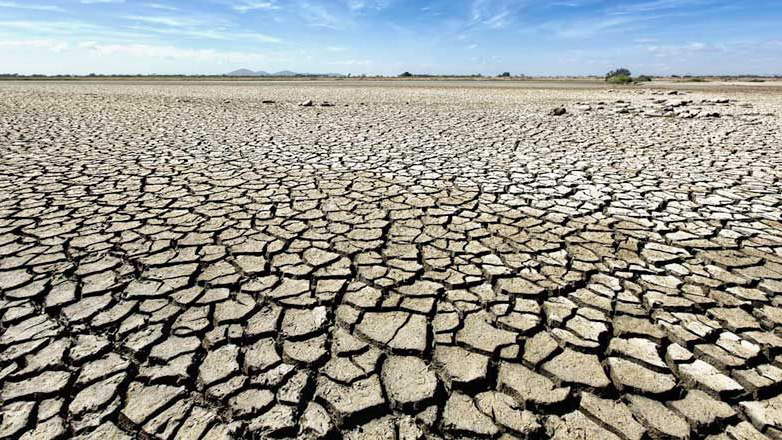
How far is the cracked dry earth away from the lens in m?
1.54

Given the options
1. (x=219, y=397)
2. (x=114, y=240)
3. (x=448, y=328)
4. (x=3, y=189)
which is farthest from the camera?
(x=3, y=189)

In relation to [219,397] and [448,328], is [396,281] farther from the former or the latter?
[219,397]

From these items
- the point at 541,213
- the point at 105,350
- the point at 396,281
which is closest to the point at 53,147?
the point at 105,350

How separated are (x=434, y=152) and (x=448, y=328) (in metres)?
4.50

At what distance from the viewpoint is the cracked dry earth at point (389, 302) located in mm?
1545

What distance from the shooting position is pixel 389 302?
7.39 feet

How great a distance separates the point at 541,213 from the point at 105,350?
10.3 feet

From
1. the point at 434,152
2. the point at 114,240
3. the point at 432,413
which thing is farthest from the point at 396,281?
the point at 434,152

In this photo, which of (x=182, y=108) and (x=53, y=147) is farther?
(x=182, y=108)

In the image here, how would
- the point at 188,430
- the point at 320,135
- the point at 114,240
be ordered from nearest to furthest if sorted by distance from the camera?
the point at 188,430, the point at 114,240, the point at 320,135

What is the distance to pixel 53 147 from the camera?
20.3ft

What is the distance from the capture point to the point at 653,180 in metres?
4.63

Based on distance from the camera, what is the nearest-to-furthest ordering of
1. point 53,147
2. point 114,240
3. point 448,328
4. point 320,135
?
A: 1. point 448,328
2. point 114,240
3. point 53,147
4. point 320,135

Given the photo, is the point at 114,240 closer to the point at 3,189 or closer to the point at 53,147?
the point at 3,189
